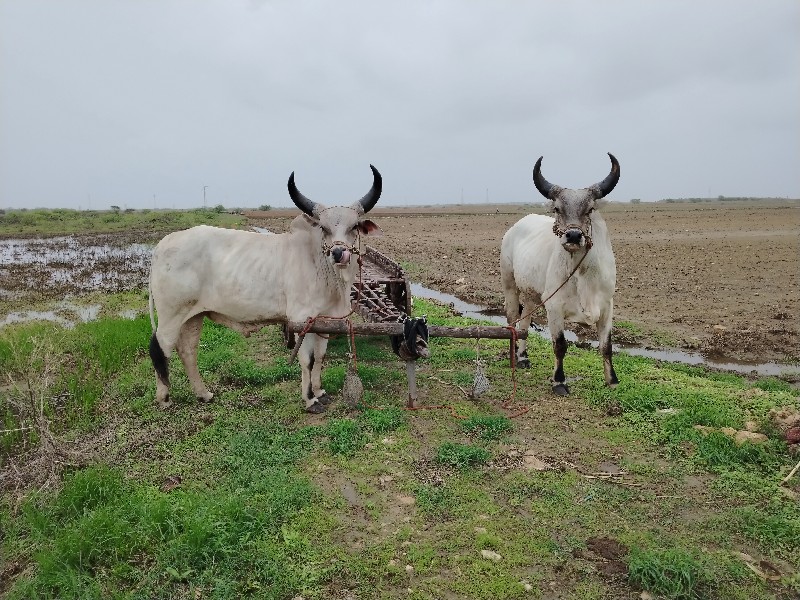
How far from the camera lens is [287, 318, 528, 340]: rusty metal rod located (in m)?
5.48

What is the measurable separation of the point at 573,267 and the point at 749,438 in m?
2.31

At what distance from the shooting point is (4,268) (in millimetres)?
18266

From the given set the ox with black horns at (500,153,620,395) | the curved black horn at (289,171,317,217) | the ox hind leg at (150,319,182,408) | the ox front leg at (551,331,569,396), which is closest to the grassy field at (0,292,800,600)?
the ox front leg at (551,331,569,396)

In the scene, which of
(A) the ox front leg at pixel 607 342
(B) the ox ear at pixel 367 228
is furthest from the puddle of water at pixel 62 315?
(A) the ox front leg at pixel 607 342

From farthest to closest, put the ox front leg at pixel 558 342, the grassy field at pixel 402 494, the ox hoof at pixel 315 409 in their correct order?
1. the ox front leg at pixel 558 342
2. the ox hoof at pixel 315 409
3. the grassy field at pixel 402 494

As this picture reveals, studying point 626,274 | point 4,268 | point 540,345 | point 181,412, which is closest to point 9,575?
point 181,412

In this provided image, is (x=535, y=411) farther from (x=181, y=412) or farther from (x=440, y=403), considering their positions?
(x=181, y=412)

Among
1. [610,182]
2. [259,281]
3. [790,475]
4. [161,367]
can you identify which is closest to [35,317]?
[161,367]

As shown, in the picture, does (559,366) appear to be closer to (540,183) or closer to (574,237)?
(574,237)

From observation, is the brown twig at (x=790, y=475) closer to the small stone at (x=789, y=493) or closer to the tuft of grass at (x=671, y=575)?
the small stone at (x=789, y=493)

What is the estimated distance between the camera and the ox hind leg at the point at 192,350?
6184mm

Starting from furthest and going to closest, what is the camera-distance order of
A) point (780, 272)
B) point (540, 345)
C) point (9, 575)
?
point (780, 272) < point (540, 345) < point (9, 575)

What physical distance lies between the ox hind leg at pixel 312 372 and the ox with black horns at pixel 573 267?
265 centimetres

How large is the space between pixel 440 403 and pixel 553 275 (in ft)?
6.47
